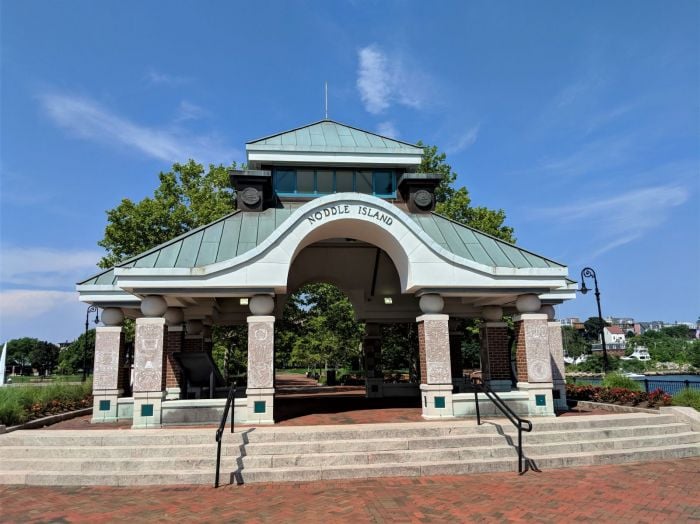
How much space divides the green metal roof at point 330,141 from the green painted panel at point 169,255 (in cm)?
443

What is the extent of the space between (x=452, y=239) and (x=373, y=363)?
6.66 metres

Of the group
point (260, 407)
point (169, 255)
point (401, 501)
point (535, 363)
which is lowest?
point (401, 501)

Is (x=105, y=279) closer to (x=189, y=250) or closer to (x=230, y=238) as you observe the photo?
(x=189, y=250)

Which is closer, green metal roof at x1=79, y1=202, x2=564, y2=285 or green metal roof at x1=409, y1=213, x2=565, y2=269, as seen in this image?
green metal roof at x1=79, y1=202, x2=564, y2=285

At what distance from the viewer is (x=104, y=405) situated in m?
13.5

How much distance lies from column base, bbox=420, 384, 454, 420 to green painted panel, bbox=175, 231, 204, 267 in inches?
275

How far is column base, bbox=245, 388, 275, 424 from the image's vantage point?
1125 cm

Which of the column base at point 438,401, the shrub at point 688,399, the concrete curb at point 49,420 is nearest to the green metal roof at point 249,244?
the column base at point 438,401

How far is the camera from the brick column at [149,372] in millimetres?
11211

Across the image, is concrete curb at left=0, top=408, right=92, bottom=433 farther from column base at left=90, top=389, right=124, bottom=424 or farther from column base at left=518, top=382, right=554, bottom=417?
column base at left=518, top=382, right=554, bottom=417

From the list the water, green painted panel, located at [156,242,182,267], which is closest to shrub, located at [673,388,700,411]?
the water

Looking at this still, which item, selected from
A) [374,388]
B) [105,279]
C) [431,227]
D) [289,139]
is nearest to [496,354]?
[374,388]

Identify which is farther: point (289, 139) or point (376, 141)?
point (376, 141)

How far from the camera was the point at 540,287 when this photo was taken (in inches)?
500
